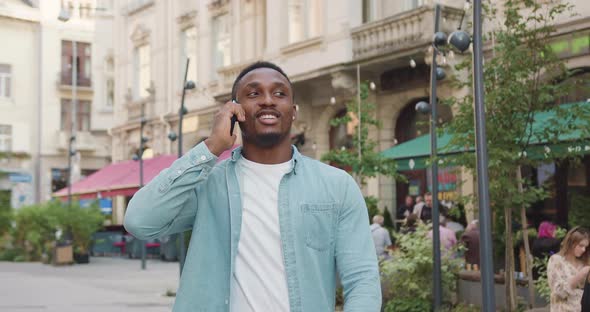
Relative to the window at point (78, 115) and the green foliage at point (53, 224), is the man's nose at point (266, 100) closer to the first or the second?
the green foliage at point (53, 224)

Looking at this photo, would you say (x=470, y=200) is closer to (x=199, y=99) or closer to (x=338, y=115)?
(x=338, y=115)

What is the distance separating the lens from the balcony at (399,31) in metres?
17.1

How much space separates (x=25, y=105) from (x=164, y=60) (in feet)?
55.8

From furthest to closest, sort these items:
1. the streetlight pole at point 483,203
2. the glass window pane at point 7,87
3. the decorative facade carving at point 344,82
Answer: the glass window pane at point 7,87, the decorative facade carving at point 344,82, the streetlight pole at point 483,203

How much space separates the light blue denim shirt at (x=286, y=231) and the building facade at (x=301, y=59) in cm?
917

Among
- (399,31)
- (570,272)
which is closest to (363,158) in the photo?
(399,31)

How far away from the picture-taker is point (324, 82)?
21375mm

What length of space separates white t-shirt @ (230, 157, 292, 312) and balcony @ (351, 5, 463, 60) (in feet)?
47.7

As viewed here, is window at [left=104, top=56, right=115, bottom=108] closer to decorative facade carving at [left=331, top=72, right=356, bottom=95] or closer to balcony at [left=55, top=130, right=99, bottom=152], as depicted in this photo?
balcony at [left=55, top=130, right=99, bottom=152]

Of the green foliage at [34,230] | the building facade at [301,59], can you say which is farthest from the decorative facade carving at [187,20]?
the green foliage at [34,230]

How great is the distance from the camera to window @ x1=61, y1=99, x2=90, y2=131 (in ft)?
149

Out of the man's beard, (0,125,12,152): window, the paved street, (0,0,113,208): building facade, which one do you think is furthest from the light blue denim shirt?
(0,125,12,152): window

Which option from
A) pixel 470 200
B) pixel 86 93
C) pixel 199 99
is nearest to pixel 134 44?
pixel 199 99

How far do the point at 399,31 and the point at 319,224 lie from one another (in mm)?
15782
